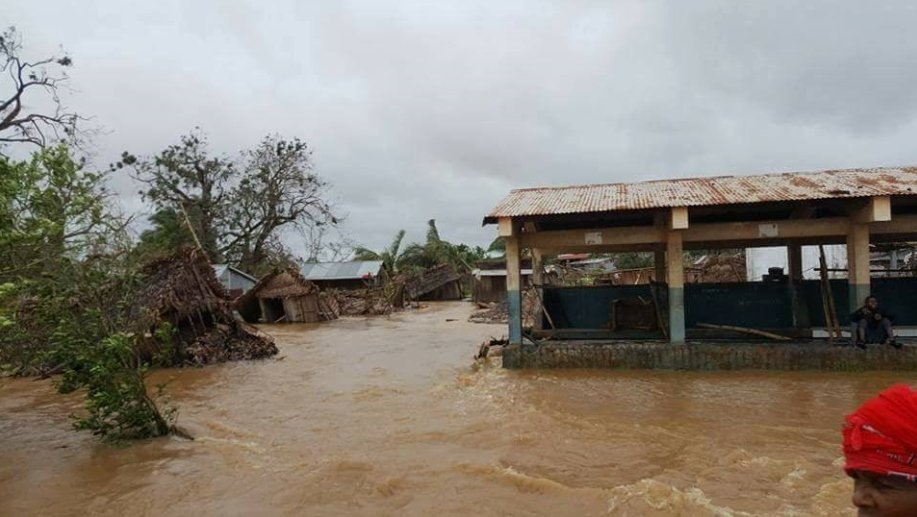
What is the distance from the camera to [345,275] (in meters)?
38.1

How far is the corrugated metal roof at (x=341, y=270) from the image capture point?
37.8 meters

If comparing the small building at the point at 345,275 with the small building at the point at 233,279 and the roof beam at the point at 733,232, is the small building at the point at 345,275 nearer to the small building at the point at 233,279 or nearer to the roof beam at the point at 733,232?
the small building at the point at 233,279

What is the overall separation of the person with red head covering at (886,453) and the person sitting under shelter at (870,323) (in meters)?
11.1

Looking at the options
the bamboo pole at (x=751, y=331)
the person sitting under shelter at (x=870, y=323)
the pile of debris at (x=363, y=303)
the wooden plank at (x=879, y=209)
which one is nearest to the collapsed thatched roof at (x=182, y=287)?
the bamboo pole at (x=751, y=331)

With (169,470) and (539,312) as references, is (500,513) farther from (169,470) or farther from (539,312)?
(539,312)

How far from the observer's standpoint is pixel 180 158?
1312 inches

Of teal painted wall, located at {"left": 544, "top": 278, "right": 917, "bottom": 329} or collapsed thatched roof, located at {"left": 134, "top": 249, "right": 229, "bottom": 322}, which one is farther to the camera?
collapsed thatched roof, located at {"left": 134, "top": 249, "right": 229, "bottom": 322}

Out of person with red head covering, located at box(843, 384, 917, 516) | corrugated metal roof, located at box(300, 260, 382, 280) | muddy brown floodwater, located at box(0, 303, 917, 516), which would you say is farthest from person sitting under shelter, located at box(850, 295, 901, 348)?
corrugated metal roof, located at box(300, 260, 382, 280)

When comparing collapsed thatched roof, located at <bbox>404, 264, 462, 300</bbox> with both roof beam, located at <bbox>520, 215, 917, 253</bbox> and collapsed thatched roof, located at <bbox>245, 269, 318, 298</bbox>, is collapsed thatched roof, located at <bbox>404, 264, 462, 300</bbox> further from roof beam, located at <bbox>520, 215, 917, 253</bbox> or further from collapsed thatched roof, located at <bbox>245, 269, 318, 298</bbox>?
roof beam, located at <bbox>520, 215, 917, 253</bbox>

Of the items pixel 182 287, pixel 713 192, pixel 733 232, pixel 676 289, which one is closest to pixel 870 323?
pixel 733 232

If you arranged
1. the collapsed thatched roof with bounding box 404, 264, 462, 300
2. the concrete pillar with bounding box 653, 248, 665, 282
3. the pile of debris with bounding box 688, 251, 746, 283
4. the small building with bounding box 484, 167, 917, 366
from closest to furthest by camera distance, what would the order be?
the small building with bounding box 484, 167, 917, 366
the concrete pillar with bounding box 653, 248, 665, 282
the pile of debris with bounding box 688, 251, 746, 283
the collapsed thatched roof with bounding box 404, 264, 462, 300

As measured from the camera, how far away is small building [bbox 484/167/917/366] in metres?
11.3

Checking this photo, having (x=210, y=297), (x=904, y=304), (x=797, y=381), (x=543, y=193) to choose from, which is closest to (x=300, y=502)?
(x=797, y=381)

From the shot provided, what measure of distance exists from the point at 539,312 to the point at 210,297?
8.07 m
